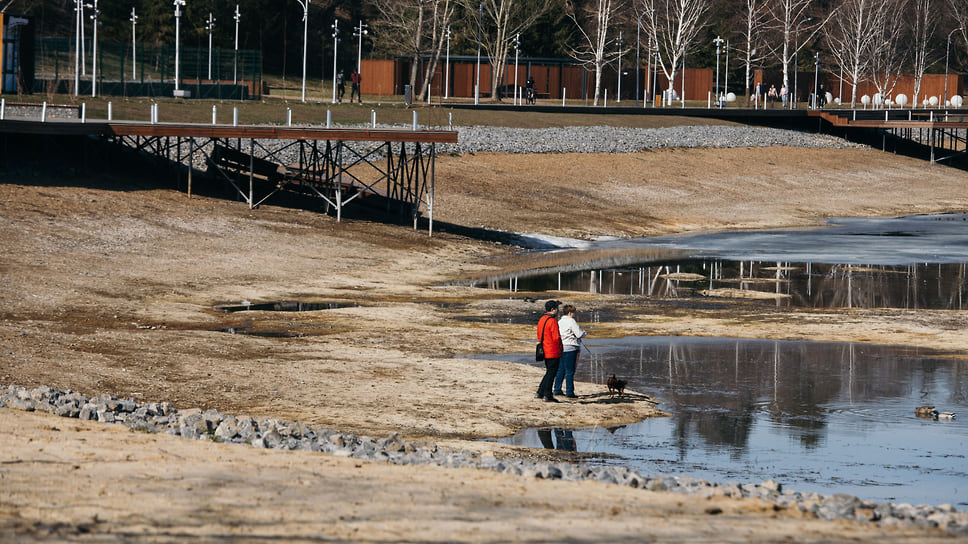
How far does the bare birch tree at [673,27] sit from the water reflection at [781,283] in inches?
1948

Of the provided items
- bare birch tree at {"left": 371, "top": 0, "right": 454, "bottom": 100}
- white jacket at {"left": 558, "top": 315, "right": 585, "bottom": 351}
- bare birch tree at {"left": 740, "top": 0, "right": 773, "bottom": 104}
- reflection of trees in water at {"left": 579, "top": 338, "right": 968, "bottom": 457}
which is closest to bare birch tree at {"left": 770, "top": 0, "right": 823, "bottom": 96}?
bare birch tree at {"left": 740, "top": 0, "right": 773, "bottom": 104}

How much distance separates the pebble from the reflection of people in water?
1.20 metres

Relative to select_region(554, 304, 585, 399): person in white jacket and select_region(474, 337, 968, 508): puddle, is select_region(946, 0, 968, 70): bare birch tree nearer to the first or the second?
select_region(474, 337, 968, 508): puddle

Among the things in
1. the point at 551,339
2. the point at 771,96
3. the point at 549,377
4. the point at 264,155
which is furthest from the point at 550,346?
the point at 771,96

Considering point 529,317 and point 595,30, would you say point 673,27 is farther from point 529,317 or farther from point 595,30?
point 529,317

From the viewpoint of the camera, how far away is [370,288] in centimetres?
3167

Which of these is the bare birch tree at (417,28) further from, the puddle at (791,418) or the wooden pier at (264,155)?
the puddle at (791,418)

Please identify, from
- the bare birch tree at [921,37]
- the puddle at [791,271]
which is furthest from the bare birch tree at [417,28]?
the bare birch tree at [921,37]

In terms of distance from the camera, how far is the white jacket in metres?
18.9

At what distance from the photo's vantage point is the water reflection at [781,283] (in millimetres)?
31812

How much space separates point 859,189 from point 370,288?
46.5 meters

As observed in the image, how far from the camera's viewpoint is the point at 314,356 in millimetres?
21625

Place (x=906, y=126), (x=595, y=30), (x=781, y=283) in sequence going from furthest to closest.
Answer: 1. (x=595, y=30)
2. (x=906, y=126)
3. (x=781, y=283)

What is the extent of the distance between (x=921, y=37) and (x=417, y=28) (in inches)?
2274
